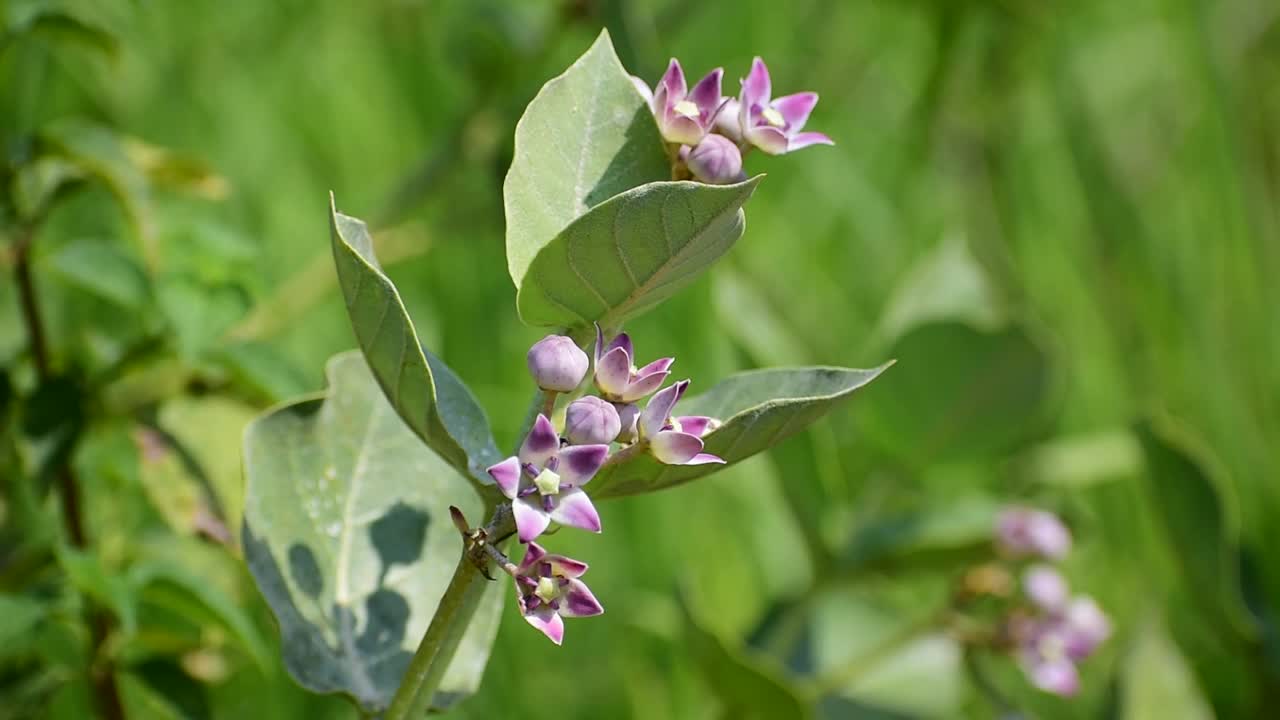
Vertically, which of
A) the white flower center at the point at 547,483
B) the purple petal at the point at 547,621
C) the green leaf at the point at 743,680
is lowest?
the green leaf at the point at 743,680

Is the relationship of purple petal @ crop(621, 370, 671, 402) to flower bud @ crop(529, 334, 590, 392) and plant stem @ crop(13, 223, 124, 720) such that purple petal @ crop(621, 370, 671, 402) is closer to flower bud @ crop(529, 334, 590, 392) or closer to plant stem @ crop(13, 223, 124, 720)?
flower bud @ crop(529, 334, 590, 392)

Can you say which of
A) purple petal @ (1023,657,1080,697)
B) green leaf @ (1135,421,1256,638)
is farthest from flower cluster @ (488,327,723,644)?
green leaf @ (1135,421,1256,638)

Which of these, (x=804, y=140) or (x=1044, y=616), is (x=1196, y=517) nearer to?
(x=1044, y=616)

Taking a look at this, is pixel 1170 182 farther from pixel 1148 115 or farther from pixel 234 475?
pixel 234 475

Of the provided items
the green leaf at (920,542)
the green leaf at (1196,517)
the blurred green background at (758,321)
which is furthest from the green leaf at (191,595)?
the green leaf at (1196,517)

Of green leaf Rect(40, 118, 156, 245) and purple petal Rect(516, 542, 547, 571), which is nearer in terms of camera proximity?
purple petal Rect(516, 542, 547, 571)

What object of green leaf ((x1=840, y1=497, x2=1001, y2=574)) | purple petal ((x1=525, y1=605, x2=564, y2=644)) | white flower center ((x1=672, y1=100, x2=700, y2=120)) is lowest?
green leaf ((x1=840, y1=497, x2=1001, y2=574))

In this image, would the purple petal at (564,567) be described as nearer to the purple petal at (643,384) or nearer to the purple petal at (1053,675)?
the purple petal at (643,384)
